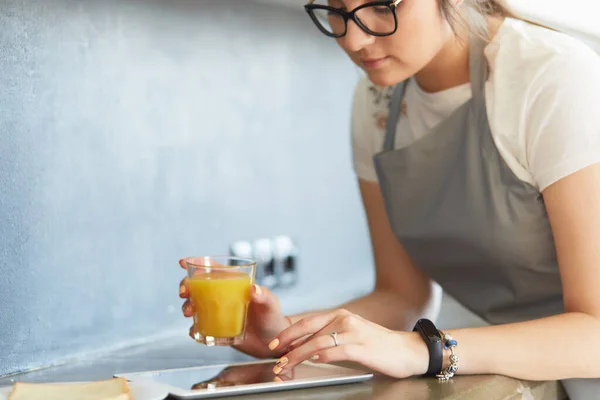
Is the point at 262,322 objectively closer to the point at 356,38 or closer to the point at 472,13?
the point at 356,38

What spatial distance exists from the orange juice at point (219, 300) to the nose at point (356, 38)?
1.40 ft

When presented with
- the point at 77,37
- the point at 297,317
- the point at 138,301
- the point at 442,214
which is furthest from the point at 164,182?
the point at 442,214

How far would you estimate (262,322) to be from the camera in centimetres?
149

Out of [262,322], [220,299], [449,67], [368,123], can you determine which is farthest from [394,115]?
[220,299]

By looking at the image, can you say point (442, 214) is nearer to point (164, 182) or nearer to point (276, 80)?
point (164, 182)

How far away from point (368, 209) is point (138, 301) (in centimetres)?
54

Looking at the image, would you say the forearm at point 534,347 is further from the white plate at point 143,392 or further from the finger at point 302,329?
the white plate at point 143,392

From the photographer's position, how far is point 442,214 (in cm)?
162

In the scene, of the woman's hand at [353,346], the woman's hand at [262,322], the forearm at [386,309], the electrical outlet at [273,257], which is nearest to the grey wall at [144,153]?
the electrical outlet at [273,257]

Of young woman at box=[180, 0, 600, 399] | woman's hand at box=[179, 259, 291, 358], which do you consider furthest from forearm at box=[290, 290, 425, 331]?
woman's hand at box=[179, 259, 291, 358]

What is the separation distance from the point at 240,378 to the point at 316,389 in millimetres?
120

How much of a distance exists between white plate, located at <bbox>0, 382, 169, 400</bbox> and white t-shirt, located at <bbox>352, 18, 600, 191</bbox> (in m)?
0.69

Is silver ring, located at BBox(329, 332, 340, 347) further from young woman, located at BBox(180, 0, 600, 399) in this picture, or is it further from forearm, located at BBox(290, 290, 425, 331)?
forearm, located at BBox(290, 290, 425, 331)

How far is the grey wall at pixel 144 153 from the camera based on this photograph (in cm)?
160
